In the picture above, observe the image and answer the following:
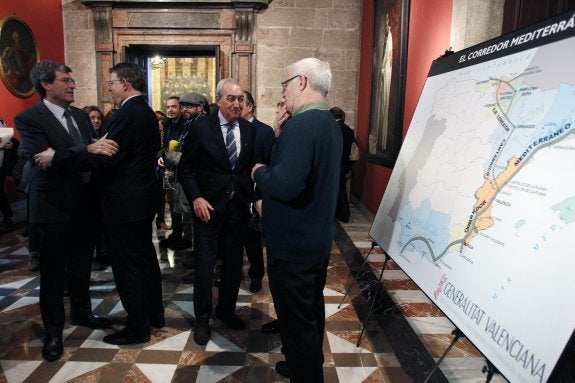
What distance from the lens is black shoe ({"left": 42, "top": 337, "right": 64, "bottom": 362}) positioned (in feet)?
7.63

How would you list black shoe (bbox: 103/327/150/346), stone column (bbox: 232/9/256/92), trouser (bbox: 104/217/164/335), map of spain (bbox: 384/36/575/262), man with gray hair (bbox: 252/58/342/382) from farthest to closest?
stone column (bbox: 232/9/256/92) → black shoe (bbox: 103/327/150/346) → trouser (bbox: 104/217/164/335) → man with gray hair (bbox: 252/58/342/382) → map of spain (bbox: 384/36/575/262)

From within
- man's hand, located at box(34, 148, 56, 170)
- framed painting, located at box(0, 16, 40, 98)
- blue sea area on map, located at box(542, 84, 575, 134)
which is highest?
framed painting, located at box(0, 16, 40, 98)

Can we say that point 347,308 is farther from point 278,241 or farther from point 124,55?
point 124,55

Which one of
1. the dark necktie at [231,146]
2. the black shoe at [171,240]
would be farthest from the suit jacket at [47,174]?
the black shoe at [171,240]

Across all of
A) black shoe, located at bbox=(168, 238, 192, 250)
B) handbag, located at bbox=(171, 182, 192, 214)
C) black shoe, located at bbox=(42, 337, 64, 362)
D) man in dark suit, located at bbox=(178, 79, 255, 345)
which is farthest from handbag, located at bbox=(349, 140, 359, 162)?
black shoe, located at bbox=(42, 337, 64, 362)

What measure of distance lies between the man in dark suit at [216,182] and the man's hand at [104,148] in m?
0.43

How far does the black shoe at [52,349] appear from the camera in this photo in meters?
2.32

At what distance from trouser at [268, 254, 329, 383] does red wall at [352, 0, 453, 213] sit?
9.26 ft

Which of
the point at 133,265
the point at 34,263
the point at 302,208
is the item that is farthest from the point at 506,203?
the point at 34,263

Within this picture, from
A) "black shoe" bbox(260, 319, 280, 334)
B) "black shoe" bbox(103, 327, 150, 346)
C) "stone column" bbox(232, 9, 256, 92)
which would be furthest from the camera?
"stone column" bbox(232, 9, 256, 92)

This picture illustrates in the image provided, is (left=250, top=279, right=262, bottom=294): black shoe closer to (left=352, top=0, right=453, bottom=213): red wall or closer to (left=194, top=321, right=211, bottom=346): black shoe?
(left=194, top=321, right=211, bottom=346): black shoe

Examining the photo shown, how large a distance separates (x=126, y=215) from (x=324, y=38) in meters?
6.13

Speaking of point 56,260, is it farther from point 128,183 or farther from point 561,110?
point 561,110

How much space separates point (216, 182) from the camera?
8.18 feet
